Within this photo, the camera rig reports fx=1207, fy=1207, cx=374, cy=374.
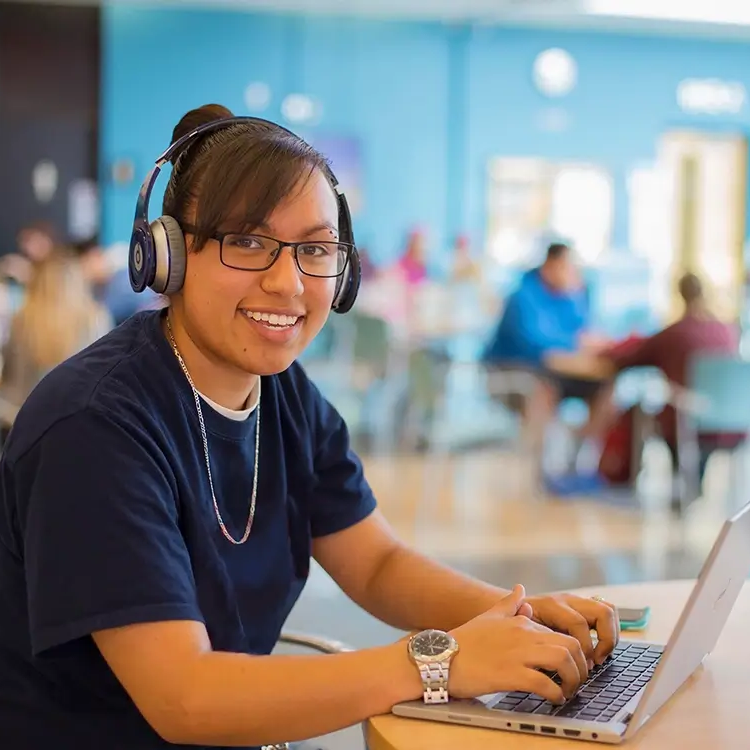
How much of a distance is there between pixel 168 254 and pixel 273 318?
0.13 meters

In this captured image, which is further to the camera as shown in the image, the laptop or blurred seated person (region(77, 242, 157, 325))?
blurred seated person (region(77, 242, 157, 325))

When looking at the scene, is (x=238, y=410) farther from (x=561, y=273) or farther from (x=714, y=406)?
(x=561, y=273)

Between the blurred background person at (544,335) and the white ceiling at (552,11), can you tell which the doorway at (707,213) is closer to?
the white ceiling at (552,11)

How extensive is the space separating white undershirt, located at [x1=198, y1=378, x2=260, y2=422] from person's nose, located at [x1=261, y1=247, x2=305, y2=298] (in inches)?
5.9

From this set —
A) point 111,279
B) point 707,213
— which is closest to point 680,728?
point 111,279

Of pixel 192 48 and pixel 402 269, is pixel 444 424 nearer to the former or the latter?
pixel 402 269

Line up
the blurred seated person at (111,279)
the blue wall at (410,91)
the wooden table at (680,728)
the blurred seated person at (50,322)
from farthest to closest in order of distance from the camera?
the blue wall at (410,91) → the blurred seated person at (111,279) → the blurred seated person at (50,322) → the wooden table at (680,728)

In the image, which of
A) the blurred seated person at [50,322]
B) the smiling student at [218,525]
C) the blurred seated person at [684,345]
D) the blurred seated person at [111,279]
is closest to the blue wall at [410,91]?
the blurred seated person at [111,279]

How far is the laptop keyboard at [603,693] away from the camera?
107cm

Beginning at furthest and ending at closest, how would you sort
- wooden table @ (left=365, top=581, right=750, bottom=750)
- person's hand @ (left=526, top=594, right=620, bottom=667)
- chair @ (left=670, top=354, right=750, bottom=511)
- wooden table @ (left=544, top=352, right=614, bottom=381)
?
wooden table @ (left=544, top=352, right=614, bottom=381) → chair @ (left=670, top=354, right=750, bottom=511) → person's hand @ (left=526, top=594, right=620, bottom=667) → wooden table @ (left=365, top=581, right=750, bottom=750)

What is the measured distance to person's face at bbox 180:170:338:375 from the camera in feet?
4.19

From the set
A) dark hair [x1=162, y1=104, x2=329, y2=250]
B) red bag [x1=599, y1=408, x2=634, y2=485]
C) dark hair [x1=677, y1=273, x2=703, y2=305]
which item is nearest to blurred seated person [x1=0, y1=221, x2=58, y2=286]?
red bag [x1=599, y1=408, x2=634, y2=485]

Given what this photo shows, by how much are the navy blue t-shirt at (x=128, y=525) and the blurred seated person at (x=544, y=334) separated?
4.98m

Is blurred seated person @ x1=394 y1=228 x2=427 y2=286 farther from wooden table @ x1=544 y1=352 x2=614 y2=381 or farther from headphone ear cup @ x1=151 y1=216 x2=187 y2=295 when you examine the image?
headphone ear cup @ x1=151 y1=216 x2=187 y2=295
